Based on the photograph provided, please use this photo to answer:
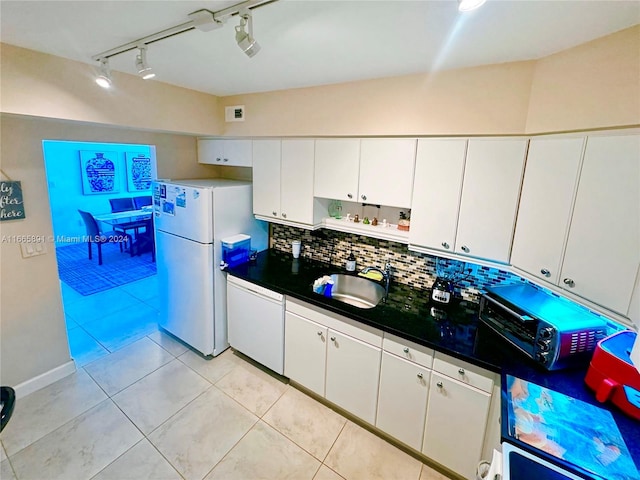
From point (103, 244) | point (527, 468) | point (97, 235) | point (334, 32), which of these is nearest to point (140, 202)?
point (103, 244)

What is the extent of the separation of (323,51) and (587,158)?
135 cm

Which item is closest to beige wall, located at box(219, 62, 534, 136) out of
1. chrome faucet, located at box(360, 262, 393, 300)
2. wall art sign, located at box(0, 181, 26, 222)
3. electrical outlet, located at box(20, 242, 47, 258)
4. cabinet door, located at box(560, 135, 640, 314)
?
cabinet door, located at box(560, 135, 640, 314)

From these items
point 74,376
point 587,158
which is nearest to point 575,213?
point 587,158

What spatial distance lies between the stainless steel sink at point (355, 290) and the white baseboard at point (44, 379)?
2.40 meters

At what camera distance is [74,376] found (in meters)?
2.61

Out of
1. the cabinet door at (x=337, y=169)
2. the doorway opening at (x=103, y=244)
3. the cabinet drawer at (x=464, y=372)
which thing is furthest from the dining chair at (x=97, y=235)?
the cabinet drawer at (x=464, y=372)

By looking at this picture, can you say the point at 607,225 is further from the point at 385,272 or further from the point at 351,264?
the point at 351,264

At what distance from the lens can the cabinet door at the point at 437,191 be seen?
184 cm

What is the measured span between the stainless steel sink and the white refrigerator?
3.17 ft

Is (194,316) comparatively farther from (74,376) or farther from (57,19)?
(57,19)

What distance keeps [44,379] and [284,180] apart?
259 centimetres

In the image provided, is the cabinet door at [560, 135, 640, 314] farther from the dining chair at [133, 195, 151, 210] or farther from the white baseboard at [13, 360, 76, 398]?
the dining chair at [133, 195, 151, 210]

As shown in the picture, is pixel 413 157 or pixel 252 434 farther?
pixel 252 434

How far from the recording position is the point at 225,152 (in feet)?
9.71
